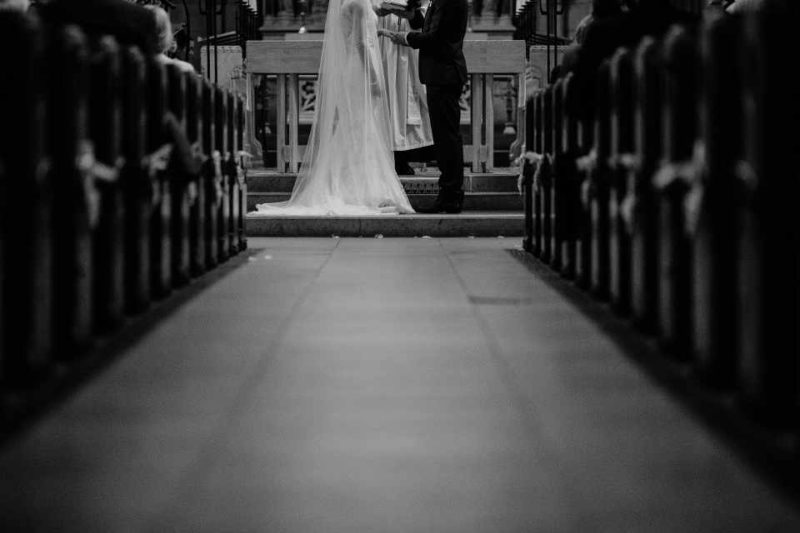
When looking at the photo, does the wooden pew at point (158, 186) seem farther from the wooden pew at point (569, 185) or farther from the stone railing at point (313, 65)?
the stone railing at point (313, 65)

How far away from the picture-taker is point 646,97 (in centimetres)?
377

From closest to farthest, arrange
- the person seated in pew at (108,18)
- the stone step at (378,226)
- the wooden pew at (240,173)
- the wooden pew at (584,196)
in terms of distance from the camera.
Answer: the wooden pew at (584,196) → the person seated in pew at (108,18) → the wooden pew at (240,173) → the stone step at (378,226)

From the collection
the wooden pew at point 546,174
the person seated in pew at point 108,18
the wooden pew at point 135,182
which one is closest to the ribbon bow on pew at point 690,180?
the wooden pew at point 135,182

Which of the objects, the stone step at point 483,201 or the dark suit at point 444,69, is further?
the stone step at point 483,201

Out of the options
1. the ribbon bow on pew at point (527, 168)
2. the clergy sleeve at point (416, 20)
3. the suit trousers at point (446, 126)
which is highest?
the clergy sleeve at point (416, 20)

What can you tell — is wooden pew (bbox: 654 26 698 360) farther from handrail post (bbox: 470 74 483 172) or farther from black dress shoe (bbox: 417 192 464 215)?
handrail post (bbox: 470 74 483 172)

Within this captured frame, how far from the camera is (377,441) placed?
244 cm

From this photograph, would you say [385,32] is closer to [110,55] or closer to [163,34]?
[163,34]

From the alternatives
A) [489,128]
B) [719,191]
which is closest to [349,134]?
[489,128]

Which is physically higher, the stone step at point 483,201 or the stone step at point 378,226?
the stone step at point 483,201

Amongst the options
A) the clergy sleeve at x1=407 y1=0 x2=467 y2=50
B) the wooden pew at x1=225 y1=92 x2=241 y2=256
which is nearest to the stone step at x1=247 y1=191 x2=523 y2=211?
the clergy sleeve at x1=407 y1=0 x2=467 y2=50

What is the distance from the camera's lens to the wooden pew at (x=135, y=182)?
4.18 metres

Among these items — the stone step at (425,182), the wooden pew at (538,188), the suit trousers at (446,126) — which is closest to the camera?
the wooden pew at (538,188)

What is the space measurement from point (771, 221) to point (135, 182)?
2.51 meters
